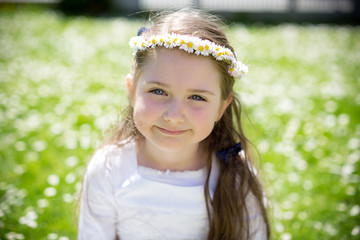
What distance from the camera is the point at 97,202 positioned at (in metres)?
1.99

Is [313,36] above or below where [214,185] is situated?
above

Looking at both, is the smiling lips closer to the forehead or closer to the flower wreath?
the forehead

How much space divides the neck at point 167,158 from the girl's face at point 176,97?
26 centimetres

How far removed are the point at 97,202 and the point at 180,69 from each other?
36.1 inches

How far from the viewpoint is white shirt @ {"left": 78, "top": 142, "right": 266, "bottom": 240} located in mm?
1979

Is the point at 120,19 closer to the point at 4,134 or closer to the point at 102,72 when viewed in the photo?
the point at 102,72

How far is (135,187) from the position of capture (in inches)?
A: 77.4

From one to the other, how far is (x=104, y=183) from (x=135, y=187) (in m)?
0.18

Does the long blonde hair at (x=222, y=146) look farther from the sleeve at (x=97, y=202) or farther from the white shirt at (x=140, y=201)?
the sleeve at (x=97, y=202)

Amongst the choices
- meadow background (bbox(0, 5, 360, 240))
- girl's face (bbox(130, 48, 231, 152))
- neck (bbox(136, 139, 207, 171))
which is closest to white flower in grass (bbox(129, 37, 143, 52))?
girl's face (bbox(130, 48, 231, 152))

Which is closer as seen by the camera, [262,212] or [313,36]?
[262,212]

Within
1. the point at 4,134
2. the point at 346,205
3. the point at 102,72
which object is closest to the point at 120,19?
the point at 102,72

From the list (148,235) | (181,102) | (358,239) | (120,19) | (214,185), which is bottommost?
(358,239)

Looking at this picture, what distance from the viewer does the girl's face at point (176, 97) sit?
1.69 meters
